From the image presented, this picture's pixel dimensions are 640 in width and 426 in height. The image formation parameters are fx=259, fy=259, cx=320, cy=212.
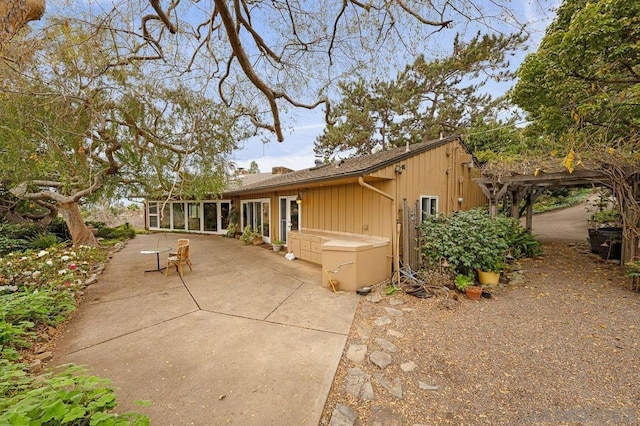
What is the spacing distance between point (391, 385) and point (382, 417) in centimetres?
Answer: 44

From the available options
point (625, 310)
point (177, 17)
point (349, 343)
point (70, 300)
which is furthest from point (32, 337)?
point (625, 310)

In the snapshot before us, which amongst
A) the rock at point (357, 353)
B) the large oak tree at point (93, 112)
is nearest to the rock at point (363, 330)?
the rock at point (357, 353)

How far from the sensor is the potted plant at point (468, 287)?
15.4 ft

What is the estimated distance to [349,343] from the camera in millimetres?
3318

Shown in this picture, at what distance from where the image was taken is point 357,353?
3.10m

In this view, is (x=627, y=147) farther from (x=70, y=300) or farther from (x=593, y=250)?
(x=70, y=300)

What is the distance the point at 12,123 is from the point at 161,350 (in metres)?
6.02

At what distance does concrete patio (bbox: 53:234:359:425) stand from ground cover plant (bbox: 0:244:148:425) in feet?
1.06

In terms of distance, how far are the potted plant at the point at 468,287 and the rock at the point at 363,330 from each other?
226 cm

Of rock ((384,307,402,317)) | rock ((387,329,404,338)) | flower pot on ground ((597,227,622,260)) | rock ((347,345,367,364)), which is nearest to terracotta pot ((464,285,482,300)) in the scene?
rock ((384,307,402,317))

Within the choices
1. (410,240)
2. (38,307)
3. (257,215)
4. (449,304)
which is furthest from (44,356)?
(257,215)

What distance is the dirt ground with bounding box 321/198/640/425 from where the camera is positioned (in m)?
2.26

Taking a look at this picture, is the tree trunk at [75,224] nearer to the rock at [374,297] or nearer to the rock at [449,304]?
the rock at [374,297]

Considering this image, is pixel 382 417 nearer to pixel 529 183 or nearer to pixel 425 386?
pixel 425 386
